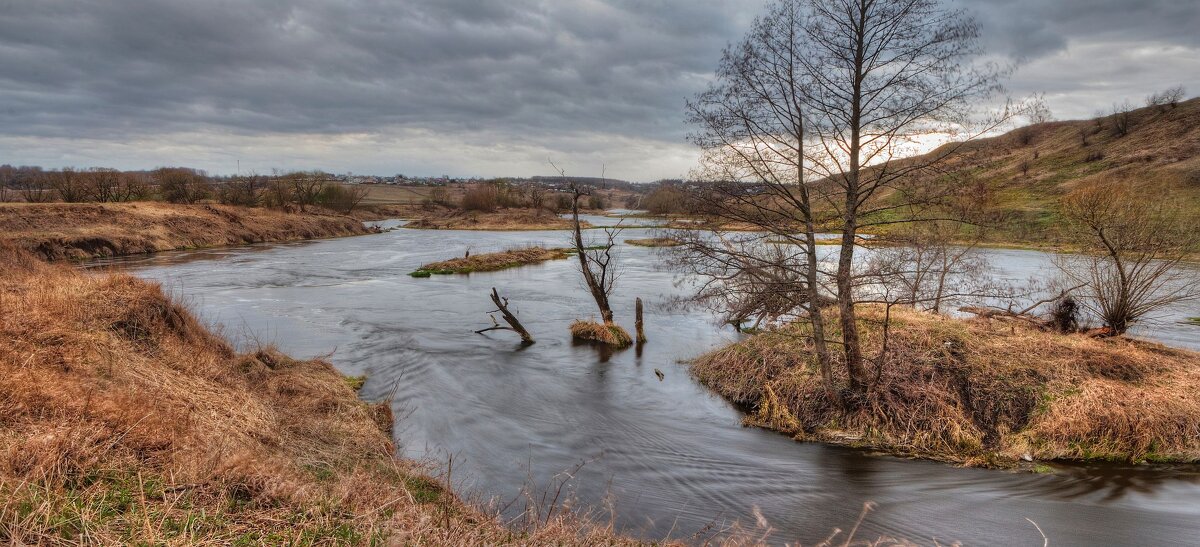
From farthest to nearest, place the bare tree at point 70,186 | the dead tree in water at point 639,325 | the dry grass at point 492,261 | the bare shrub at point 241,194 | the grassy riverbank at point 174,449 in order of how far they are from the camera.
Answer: the bare shrub at point 241,194, the bare tree at point 70,186, the dry grass at point 492,261, the dead tree in water at point 639,325, the grassy riverbank at point 174,449

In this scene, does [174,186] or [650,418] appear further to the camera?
[174,186]

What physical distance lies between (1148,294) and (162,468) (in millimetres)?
24251

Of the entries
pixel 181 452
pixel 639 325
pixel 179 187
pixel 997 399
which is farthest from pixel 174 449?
pixel 179 187

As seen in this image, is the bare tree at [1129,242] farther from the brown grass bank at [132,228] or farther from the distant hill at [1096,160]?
the brown grass bank at [132,228]

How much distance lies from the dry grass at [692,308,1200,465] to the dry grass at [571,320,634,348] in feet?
21.8

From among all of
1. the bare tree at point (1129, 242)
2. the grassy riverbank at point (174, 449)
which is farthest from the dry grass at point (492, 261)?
the bare tree at point (1129, 242)

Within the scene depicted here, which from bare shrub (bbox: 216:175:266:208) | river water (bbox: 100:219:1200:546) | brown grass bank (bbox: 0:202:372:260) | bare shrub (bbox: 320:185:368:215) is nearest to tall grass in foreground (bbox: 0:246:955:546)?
river water (bbox: 100:219:1200:546)

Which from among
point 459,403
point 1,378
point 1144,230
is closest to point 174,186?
point 459,403

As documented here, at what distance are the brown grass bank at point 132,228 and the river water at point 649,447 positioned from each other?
86.6 ft

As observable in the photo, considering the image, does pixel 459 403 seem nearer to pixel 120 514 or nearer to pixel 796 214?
pixel 796 214

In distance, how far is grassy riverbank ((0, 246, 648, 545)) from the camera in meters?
4.62

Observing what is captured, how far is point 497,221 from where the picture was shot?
318ft

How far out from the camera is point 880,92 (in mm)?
11461

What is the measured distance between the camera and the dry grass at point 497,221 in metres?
91.4
